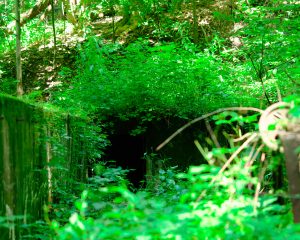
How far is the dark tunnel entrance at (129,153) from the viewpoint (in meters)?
11.6

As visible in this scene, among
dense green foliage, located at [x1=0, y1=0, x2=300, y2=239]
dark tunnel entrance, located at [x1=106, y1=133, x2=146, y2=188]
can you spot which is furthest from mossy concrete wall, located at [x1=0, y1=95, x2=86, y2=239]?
dark tunnel entrance, located at [x1=106, y1=133, x2=146, y2=188]

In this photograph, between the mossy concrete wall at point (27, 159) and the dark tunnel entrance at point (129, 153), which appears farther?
the dark tunnel entrance at point (129, 153)

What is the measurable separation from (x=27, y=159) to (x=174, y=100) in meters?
5.98

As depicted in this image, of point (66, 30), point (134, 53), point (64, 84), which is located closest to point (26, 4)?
point (66, 30)

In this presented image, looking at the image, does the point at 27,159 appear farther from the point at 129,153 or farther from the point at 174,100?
the point at 129,153

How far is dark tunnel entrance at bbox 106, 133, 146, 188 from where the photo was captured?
38.1 feet

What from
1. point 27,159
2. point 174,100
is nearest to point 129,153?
point 174,100

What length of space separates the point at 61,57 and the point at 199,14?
201 inches

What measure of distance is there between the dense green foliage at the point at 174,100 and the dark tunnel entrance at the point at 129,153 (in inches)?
14.3

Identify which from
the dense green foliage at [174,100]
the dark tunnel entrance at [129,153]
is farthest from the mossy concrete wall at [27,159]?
the dark tunnel entrance at [129,153]

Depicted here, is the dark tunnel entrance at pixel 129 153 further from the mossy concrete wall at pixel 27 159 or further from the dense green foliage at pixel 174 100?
the mossy concrete wall at pixel 27 159

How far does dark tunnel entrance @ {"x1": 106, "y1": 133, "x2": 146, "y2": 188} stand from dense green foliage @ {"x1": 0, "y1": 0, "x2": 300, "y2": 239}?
362 millimetres

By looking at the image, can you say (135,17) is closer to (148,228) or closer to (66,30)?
(66,30)

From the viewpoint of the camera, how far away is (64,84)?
1614cm
